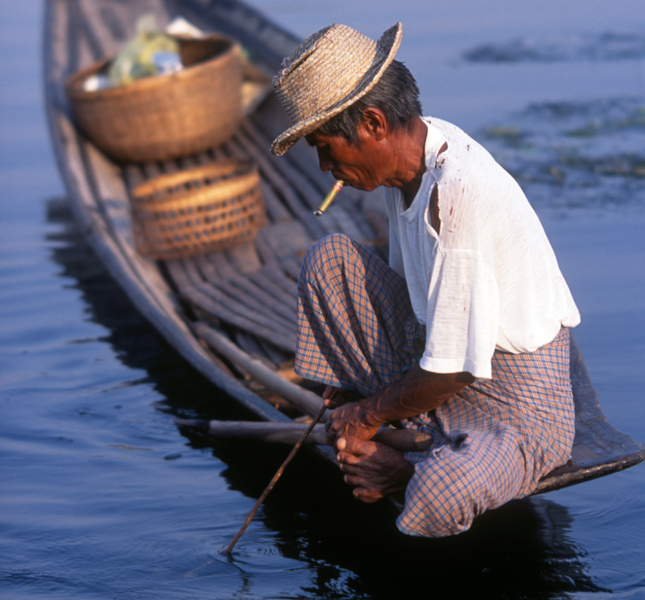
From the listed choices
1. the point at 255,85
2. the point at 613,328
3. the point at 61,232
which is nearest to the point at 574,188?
the point at 613,328

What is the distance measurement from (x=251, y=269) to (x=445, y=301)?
6.60 feet

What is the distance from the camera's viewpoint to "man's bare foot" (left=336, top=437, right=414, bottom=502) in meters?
1.80

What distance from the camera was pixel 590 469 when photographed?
5.59 ft

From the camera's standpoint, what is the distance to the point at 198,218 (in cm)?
351

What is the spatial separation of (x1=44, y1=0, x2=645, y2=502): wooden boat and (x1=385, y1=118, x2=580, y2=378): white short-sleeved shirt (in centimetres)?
35

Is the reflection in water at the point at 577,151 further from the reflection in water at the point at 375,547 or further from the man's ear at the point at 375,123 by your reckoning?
the man's ear at the point at 375,123

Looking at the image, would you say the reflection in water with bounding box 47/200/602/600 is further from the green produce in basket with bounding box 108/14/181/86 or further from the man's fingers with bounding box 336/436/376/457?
the green produce in basket with bounding box 108/14/181/86

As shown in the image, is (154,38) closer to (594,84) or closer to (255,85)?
(255,85)

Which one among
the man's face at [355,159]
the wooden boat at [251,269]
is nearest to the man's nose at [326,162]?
the man's face at [355,159]

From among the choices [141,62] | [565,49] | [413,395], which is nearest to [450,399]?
[413,395]

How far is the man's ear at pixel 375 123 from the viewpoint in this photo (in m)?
1.58

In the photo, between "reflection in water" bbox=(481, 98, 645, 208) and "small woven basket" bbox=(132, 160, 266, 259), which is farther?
"reflection in water" bbox=(481, 98, 645, 208)

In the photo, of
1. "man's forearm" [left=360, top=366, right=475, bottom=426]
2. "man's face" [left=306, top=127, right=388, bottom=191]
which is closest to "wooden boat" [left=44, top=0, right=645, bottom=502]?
"man's forearm" [left=360, top=366, right=475, bottom=426]

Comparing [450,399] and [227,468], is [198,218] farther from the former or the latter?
[450,399]
